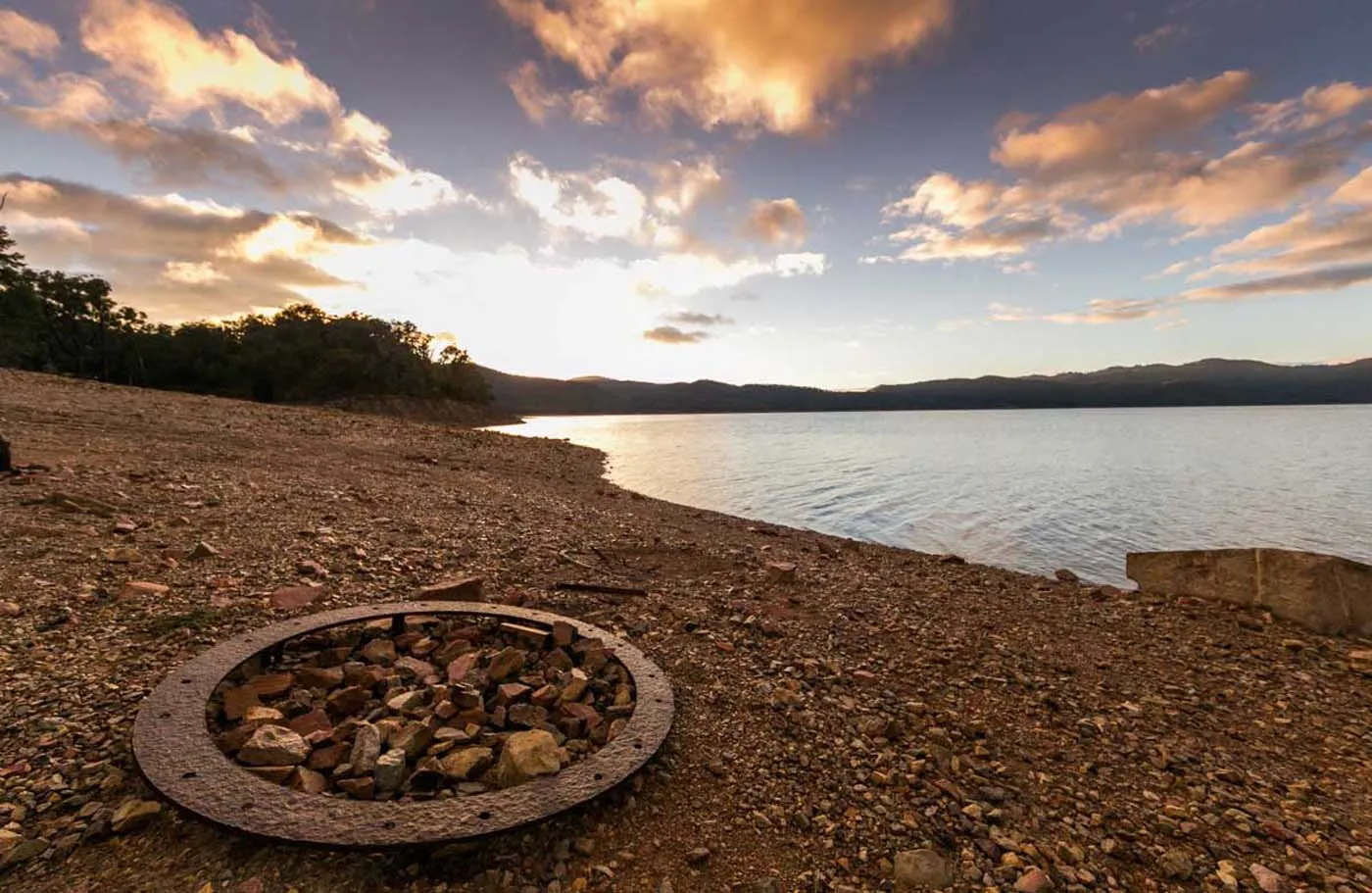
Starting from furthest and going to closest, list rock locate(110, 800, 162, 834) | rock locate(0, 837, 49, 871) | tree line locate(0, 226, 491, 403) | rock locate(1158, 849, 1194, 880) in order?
tree line locate(0, 226, 491, 403)
rock locate(1158, 849, 1194, 880)
rock locate(110, 800, 162, 834)
rock locate(0, 837, 49, 871)

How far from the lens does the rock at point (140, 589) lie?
532 centimetres

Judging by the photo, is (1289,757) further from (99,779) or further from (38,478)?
(38,478)

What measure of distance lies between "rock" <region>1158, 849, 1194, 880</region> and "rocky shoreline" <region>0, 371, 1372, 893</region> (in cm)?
1

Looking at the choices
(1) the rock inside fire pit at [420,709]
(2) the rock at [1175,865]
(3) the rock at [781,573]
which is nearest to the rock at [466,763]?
(1) the rock inside fire pit at [420,709]

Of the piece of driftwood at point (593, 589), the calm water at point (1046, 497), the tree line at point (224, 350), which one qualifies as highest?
the tree line at point (224, 350)

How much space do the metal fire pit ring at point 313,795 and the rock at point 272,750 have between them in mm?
110

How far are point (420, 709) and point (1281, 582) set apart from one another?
992 centimetres

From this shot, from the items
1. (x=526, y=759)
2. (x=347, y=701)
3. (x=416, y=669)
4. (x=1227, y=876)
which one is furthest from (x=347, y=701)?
(x=1227, y=876)

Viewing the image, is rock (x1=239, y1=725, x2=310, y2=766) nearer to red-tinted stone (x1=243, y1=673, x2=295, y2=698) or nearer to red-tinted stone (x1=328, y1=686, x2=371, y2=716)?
red-tinted stone (x1=328, y1=686, x2=371, y2=716)

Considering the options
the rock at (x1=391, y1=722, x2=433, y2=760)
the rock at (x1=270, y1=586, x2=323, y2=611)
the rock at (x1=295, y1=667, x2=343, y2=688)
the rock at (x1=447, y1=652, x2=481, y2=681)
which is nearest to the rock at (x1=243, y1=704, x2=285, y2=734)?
the rock at (x1=295, y1=667, x2=343, y2=688)

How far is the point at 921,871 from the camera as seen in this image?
299cm

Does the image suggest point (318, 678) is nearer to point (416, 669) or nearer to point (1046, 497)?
point (416, 669)

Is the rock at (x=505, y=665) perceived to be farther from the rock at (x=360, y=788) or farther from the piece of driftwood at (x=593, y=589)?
the piece of driftwood at (x=593, y=589)

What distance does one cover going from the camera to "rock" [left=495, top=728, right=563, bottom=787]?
126 inches
